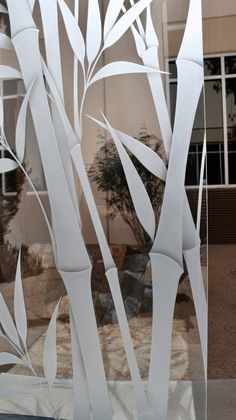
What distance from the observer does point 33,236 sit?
63.1 inches

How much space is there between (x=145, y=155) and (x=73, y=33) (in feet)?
1.73

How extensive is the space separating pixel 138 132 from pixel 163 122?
10 cm

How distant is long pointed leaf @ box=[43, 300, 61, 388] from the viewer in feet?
5.16

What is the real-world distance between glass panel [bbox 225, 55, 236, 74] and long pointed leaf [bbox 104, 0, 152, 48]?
6.77 m

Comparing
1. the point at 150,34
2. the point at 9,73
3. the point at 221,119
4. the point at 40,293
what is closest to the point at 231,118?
the point at 221,119

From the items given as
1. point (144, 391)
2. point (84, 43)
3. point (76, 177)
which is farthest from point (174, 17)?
point (144, 391)

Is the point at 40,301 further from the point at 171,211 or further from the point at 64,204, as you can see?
the point at 171,211

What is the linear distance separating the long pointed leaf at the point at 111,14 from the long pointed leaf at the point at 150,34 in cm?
11

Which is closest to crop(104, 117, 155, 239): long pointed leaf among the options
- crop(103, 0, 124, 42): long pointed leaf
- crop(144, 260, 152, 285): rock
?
crop(144, 260, 152, 285): rock

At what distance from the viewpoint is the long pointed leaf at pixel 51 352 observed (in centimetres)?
157

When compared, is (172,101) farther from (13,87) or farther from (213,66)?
(213,66)

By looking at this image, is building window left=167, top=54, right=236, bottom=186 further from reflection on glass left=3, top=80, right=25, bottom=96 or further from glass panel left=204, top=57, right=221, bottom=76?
reflection on glass left=3, top=80, right=25, bottom=96

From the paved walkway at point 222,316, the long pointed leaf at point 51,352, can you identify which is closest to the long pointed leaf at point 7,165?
the long pointed leaf at point 51,352

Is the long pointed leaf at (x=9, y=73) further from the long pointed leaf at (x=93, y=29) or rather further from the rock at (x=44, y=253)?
the rock at (x=44, y=253)
